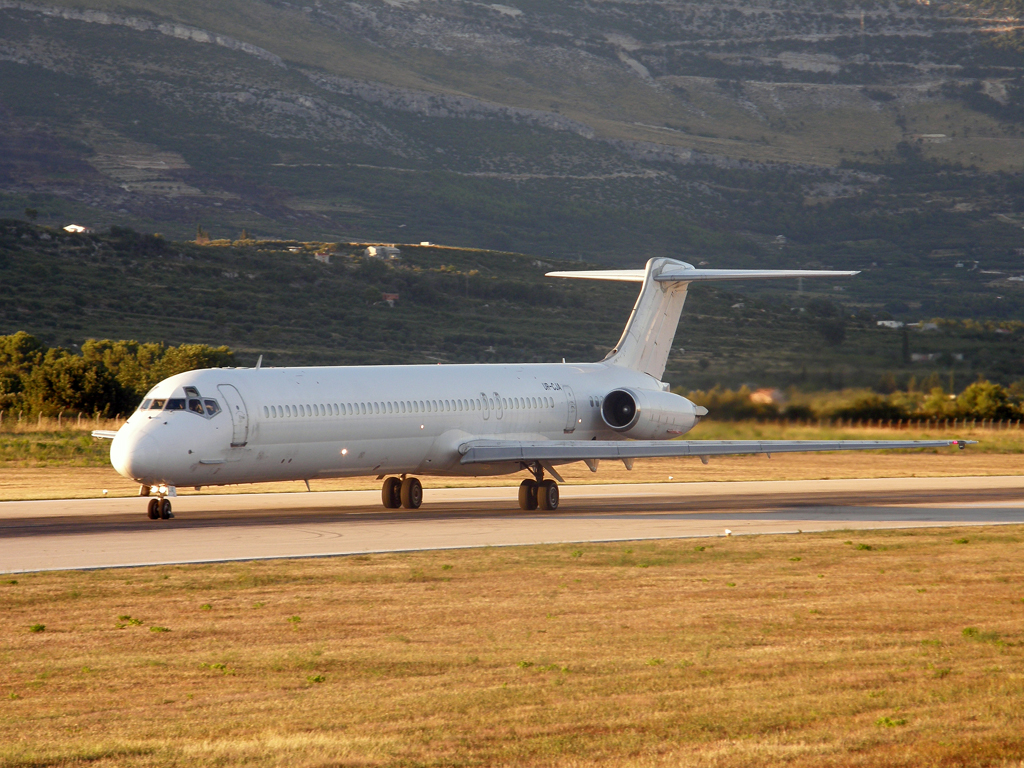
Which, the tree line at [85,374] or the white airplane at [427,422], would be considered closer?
the white airplane at [427,422]

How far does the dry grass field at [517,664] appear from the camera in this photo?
8992 mm

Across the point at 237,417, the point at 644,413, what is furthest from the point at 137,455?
the point at 644,413

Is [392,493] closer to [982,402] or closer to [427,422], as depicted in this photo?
[427,422]

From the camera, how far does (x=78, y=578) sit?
17.1m

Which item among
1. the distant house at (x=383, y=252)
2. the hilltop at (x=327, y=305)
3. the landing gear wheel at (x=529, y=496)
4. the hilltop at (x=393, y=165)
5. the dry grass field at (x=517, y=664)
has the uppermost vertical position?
the hilltop at (x=393, y=165)

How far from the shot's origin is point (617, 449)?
28.3 metres

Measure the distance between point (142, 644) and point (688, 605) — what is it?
19.9 ft

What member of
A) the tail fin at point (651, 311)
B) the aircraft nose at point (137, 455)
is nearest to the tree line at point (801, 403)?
the tail fin at point (651, 311)

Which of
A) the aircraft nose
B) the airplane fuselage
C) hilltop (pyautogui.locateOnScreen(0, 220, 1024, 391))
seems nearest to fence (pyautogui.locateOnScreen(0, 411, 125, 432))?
hilltop (pyautogui.locateOnScreen(0, 220, 1024, 391))

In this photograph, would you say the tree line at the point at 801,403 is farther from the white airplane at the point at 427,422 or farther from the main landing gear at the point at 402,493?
the main landing gear at the point at 402,493

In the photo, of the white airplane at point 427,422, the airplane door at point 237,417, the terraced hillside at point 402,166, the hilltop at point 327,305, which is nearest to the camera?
the white airplane at point 427,422

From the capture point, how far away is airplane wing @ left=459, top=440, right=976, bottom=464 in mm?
28062

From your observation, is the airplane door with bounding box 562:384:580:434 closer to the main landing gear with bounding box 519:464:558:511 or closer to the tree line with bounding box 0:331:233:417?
the main landing gear with bounding box 519:464:558:511

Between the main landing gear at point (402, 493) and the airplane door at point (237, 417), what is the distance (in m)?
5.10
